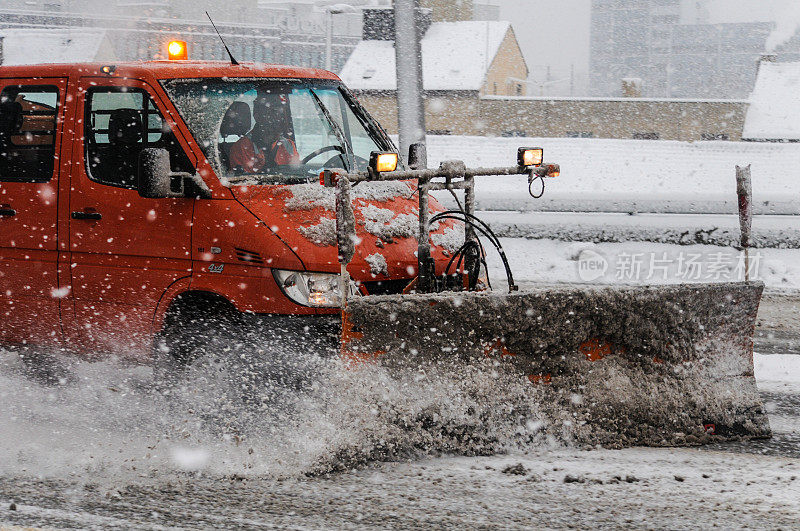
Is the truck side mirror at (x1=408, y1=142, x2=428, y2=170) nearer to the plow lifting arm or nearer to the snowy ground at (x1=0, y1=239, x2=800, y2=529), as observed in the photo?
the plow lifting arm

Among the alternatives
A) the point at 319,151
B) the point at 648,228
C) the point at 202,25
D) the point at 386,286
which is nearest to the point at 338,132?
the point at 319,151

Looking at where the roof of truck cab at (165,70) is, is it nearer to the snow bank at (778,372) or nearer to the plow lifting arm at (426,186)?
the plow lifting arm at (426,186)

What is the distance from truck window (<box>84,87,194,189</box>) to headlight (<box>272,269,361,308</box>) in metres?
1.08

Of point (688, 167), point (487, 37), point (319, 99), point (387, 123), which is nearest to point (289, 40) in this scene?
point (487, 37)

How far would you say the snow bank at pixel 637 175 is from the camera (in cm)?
994

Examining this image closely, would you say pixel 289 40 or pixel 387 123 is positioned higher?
pixel 289 40

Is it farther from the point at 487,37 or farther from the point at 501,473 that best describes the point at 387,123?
the point at 501,473

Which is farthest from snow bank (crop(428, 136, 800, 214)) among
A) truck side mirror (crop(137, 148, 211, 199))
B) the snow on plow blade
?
truck side mirror (crop(137, 148, 211, 199))

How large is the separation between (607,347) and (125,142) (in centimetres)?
278

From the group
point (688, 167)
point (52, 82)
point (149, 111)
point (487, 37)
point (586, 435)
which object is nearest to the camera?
point (586, 435)

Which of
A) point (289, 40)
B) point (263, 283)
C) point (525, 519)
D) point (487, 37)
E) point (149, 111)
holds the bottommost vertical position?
point (525, 519)

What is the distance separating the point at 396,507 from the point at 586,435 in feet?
3.92

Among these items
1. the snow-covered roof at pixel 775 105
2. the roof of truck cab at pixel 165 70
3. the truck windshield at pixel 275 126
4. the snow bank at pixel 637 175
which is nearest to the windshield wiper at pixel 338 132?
the truck windshield at pixel 275 126

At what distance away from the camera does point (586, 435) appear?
4.55 meters
